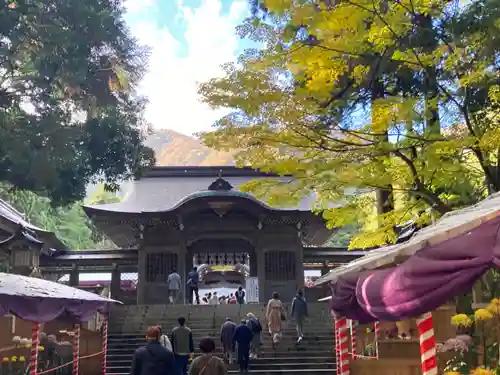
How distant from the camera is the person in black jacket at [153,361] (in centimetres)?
615

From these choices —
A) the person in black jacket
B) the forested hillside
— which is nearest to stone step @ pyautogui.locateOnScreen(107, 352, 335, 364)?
the forested hillside

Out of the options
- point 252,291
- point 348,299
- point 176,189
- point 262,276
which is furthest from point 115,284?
point 348,299

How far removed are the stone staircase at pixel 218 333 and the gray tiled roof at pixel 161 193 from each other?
191 inches

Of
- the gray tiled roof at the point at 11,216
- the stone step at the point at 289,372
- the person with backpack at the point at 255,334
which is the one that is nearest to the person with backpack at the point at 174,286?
the gray tiled roof at the point at 11,216

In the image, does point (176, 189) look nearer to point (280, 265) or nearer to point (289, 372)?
point (280, 265)

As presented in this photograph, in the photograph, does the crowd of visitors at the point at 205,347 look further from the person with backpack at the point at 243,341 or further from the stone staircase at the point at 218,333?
the stone staircase at the point at 218,333

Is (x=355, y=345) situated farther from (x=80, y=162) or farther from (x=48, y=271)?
(x=48, y=271)

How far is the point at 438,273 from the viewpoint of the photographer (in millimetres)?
4359

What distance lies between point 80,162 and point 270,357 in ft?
24.1

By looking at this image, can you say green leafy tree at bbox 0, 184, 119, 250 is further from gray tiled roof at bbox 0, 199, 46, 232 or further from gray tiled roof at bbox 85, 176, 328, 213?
gray tiled roof at bbox 0, 199, 46, 232

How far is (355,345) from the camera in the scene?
42.7ft

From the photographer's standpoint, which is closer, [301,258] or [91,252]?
[301,258]

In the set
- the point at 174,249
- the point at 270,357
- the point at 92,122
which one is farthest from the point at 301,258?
the point at 92,122

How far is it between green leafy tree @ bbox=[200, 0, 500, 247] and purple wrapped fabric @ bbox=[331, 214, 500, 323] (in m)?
3.36
